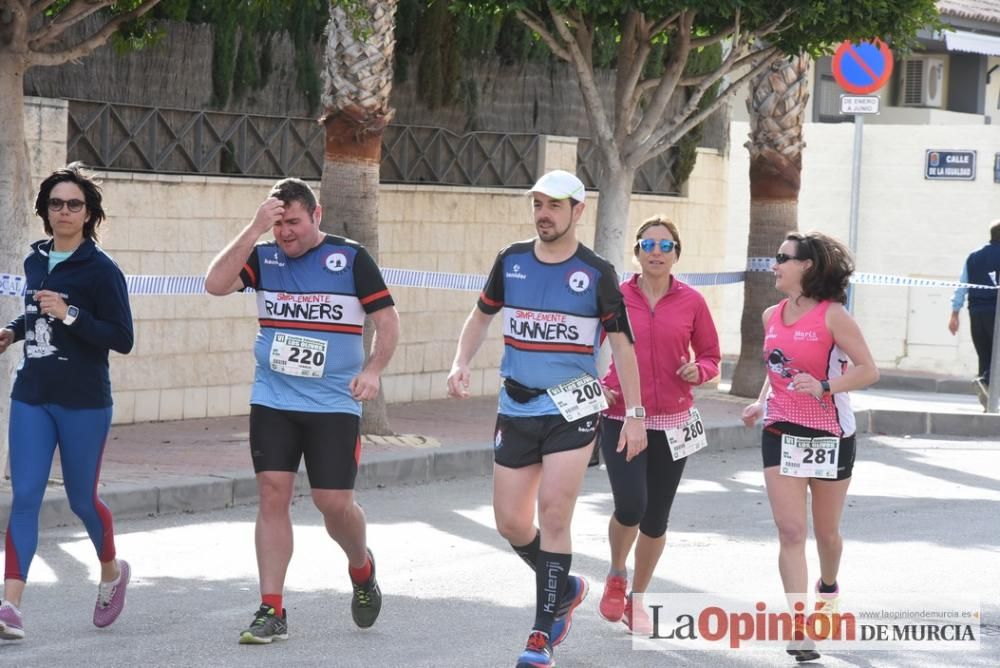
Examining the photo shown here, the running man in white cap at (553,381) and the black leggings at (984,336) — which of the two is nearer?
the running man in white cap at (553,381)

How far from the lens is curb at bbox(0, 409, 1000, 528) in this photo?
10.4 meters

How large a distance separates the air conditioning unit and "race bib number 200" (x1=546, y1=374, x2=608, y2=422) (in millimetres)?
26703

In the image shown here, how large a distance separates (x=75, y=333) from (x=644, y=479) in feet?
8.03

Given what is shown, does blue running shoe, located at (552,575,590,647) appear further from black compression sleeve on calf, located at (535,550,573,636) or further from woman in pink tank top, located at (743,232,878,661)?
woman in pink tank top, located at (743,232,878,661)

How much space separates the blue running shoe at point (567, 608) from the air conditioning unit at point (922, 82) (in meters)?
26.7

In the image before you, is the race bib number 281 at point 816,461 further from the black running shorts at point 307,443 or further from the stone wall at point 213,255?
the stone wall at point 213,255

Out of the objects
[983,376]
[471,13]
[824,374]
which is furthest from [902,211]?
[824,374]

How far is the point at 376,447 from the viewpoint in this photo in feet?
43.2

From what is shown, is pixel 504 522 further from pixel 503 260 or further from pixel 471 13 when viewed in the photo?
pixel 471 13

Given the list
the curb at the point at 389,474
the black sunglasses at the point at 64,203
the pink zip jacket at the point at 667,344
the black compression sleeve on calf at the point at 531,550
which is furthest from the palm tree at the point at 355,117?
the black compression sleeve on calf at the point at 531,550

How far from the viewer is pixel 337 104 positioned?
13109mm

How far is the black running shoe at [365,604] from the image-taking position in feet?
24.2

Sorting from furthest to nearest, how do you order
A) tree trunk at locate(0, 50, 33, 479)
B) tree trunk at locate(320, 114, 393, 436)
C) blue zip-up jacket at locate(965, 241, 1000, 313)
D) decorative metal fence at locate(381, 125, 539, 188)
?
1. blue zip-up jacket at locate(965, 241, 1000, 313)
2. decorative metal fence at locate(381, 125, 539, 188)
3. tree trunk at locate(320, 114, 393, 436)
4. tree trunk at locate(0, 50, 33, 479)

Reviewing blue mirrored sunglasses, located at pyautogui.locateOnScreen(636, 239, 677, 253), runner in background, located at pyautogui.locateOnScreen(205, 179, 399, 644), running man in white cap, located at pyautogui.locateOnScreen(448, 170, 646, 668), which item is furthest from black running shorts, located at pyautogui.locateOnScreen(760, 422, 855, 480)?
runner in background, located at pyautogui.locateOnScreen(205, 179, 399, 644)
